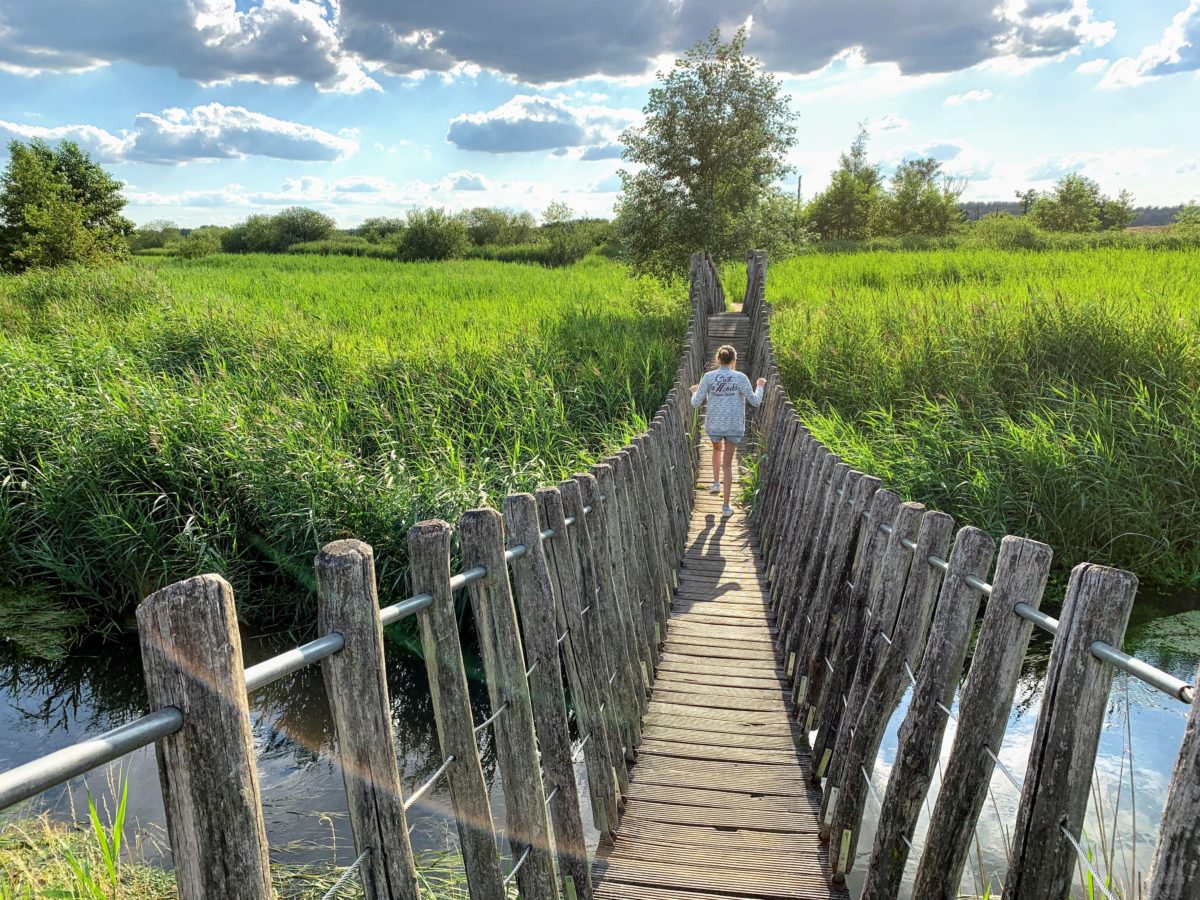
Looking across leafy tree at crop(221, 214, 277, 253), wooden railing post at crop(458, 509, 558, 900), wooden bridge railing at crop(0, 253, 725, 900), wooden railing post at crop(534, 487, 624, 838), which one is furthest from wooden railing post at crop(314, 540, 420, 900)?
leafy tree at crop(221, 214, 277, 253)

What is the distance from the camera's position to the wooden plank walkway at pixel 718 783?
310 cm

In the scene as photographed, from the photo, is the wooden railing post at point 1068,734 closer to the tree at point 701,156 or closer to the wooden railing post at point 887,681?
the wooden railing post at point 887,681

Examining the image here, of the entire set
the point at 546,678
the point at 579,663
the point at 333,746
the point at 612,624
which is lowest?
the point at 333,746

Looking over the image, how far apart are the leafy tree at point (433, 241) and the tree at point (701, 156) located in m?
28.9

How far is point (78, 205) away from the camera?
35750 mm

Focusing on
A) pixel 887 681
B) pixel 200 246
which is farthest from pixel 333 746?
pixel 200 246

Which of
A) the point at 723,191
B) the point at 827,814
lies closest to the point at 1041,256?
the point at 723,191

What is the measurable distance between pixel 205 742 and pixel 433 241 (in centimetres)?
5016

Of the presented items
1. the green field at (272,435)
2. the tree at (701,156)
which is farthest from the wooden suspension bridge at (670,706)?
the tree at (701,156)

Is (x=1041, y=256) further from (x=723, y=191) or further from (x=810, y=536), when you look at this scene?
(x=810, y=536)

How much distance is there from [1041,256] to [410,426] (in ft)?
57.0

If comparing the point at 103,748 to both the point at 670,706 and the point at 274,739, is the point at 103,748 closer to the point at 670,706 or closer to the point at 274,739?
the point at 670,706

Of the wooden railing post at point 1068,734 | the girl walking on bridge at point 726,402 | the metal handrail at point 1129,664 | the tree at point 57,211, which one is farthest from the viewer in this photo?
the tree at point 57,211

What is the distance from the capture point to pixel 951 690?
2375mm
